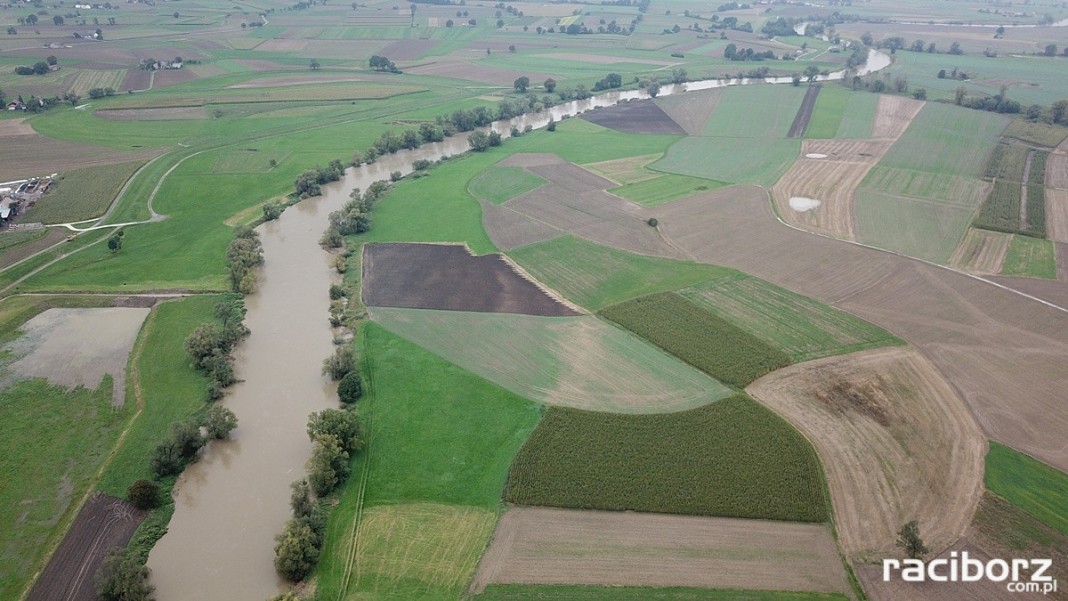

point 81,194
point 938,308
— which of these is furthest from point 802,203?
point 81,194

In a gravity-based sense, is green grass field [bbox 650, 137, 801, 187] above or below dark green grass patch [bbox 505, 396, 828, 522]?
above

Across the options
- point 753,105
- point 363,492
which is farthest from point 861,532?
point 753,105

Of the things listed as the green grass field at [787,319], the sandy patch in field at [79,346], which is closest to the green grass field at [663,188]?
the green grass field at [787,319]

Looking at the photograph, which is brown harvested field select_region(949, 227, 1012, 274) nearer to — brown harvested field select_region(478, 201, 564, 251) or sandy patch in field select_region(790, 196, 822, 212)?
sandy patch in field select_region(790, 196, 822, 212)

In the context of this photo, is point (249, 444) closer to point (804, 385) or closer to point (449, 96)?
point (804, 385)

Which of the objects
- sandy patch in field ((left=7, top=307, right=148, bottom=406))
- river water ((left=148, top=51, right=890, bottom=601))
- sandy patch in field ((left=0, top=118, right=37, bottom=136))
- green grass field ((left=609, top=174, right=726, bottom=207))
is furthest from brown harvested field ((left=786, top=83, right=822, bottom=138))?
sandy patch in field ((left=0, top=118, right=37, bottom=136))

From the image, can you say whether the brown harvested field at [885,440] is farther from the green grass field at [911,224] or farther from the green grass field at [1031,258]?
the green grass field at [1031,258]
